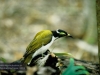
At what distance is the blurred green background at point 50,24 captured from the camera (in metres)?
3.82

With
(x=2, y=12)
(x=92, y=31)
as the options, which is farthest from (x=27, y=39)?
(x=92, y=31)

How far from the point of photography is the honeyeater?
377cm

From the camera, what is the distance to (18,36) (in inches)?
150

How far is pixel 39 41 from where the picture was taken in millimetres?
3768

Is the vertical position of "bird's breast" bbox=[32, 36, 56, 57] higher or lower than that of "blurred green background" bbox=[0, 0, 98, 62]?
lower

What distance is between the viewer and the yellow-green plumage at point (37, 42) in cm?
377

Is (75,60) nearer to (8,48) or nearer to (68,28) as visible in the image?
(68,28)

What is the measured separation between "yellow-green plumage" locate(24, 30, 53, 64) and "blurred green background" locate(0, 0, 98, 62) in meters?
0.05

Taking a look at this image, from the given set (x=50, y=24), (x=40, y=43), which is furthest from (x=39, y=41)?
(x=50, y=24)

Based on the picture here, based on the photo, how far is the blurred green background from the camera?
3.82 metres

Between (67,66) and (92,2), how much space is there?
2.26 ft

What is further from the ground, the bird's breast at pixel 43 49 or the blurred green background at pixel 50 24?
the blurred green background at pixel 50 24

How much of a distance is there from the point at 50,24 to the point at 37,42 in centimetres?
23

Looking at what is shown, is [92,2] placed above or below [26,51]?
above
